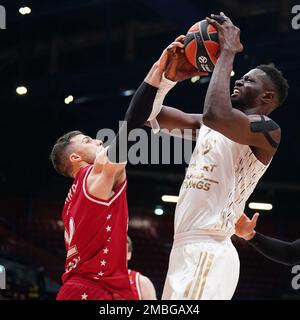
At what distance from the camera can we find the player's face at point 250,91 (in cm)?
374

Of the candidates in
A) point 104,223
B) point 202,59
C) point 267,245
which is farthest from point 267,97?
point 104,223

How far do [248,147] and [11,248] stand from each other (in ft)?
33.3

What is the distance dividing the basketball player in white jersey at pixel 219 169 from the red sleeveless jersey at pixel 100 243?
10.6 inches

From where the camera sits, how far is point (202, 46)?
11.4 feet

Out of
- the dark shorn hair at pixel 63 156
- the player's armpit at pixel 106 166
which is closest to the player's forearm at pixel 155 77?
the player's armpit at pixel 106 166

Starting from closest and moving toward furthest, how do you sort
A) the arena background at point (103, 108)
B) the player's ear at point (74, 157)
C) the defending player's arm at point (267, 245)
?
the player's ear at point (74, 157) < the defending player's arm at point (267, 245) < the arena background at point (103, 108)

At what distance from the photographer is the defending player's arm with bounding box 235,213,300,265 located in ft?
13.2

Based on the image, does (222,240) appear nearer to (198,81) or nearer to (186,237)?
(186,237)

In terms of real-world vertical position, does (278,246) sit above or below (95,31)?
below

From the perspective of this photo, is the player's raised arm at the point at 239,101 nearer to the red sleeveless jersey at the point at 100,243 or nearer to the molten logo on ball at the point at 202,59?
the molten logo on ball at the point at 202,59

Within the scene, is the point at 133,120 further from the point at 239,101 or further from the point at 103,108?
the point at 103,108

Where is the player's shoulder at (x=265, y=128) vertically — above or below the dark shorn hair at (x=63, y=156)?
above

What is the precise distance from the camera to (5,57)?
1220cm

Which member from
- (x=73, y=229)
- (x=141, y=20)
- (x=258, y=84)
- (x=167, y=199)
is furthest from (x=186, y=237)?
(x=167, y=199)
